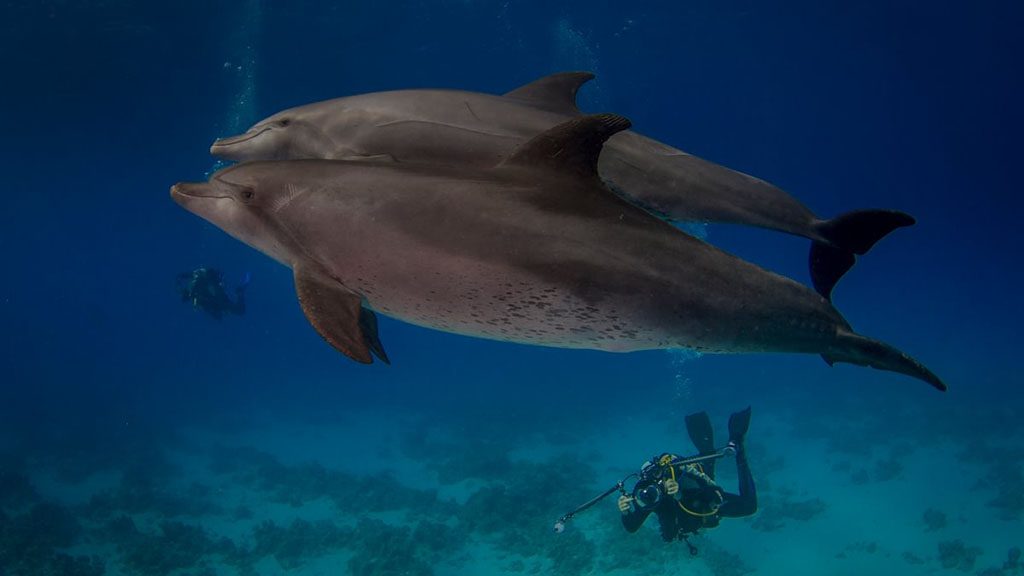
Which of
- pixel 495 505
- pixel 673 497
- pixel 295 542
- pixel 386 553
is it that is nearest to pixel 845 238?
pixel 673 497

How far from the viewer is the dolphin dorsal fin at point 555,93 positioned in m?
3.35

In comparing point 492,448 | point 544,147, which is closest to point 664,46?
point 492,448

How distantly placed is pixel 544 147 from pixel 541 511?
48.8 ft

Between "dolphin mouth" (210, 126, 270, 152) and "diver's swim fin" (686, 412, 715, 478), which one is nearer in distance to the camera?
"dolphin mouth" (210, 126, 270, 152)

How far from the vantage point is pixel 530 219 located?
85.9 inches

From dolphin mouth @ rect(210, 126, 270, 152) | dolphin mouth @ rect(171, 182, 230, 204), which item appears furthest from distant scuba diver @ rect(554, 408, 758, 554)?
dolphin mouth @ rect(171, 182, 230, 204)

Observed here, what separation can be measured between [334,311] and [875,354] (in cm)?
233

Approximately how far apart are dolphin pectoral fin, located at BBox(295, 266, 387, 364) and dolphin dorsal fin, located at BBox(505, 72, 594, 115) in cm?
161

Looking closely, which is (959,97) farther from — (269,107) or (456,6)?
(269,107)

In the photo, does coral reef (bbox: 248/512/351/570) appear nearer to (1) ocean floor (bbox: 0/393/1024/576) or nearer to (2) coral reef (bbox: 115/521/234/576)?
(1) ocean floor (bbox: 0/393/1024/576)

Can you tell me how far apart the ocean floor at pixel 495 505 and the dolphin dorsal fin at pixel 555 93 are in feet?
38.9

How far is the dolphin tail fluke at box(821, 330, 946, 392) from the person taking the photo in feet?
8.16

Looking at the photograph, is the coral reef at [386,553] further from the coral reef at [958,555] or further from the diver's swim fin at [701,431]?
the coral reef at [958,555]

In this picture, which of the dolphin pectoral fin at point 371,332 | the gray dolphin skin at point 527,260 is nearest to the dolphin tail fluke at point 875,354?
the gray dolphin skin at point 527,260
